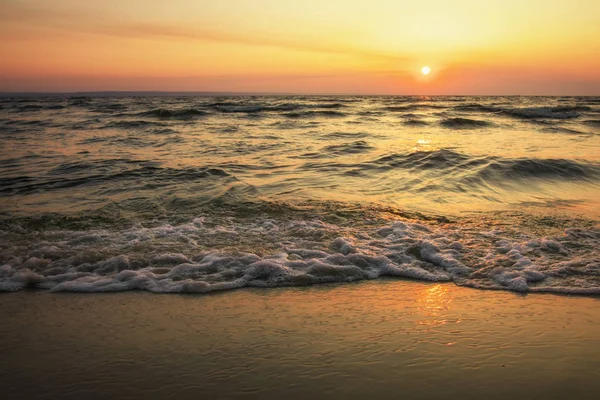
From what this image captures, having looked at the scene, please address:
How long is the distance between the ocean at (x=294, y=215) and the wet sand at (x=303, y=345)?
45 centimetres

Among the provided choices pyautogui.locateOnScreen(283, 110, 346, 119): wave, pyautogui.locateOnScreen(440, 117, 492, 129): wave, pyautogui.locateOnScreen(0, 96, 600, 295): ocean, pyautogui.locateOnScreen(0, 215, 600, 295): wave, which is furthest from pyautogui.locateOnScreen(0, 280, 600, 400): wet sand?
pyautogui.locateOnScreen(283, 110, 346, 119): wave

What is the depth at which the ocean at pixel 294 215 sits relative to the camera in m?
4.84

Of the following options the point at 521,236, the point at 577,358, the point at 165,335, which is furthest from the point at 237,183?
the point at 577,358

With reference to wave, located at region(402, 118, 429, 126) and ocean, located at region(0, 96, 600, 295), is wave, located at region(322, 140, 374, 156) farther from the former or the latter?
wave, located at region(402, 118, 429, 126)

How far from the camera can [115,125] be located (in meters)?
22.0

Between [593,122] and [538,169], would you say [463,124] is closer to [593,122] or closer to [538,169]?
[593,122]

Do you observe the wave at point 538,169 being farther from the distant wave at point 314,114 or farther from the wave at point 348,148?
the distant wave at point 314,114

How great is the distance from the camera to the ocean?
4840 mm

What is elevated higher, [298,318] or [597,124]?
[597,124]

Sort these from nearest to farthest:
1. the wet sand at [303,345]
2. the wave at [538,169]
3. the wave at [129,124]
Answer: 1. the wet sand at [303,345]
2. the wave at [538,169]
3. the wave at [129,124]

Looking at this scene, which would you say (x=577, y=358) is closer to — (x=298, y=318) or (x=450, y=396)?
(x=450, y=396)

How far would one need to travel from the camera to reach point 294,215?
23.3ft

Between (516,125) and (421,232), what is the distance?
19.9 m

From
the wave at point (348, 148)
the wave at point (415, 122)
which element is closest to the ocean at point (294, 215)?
the wave at point (348, 148)
